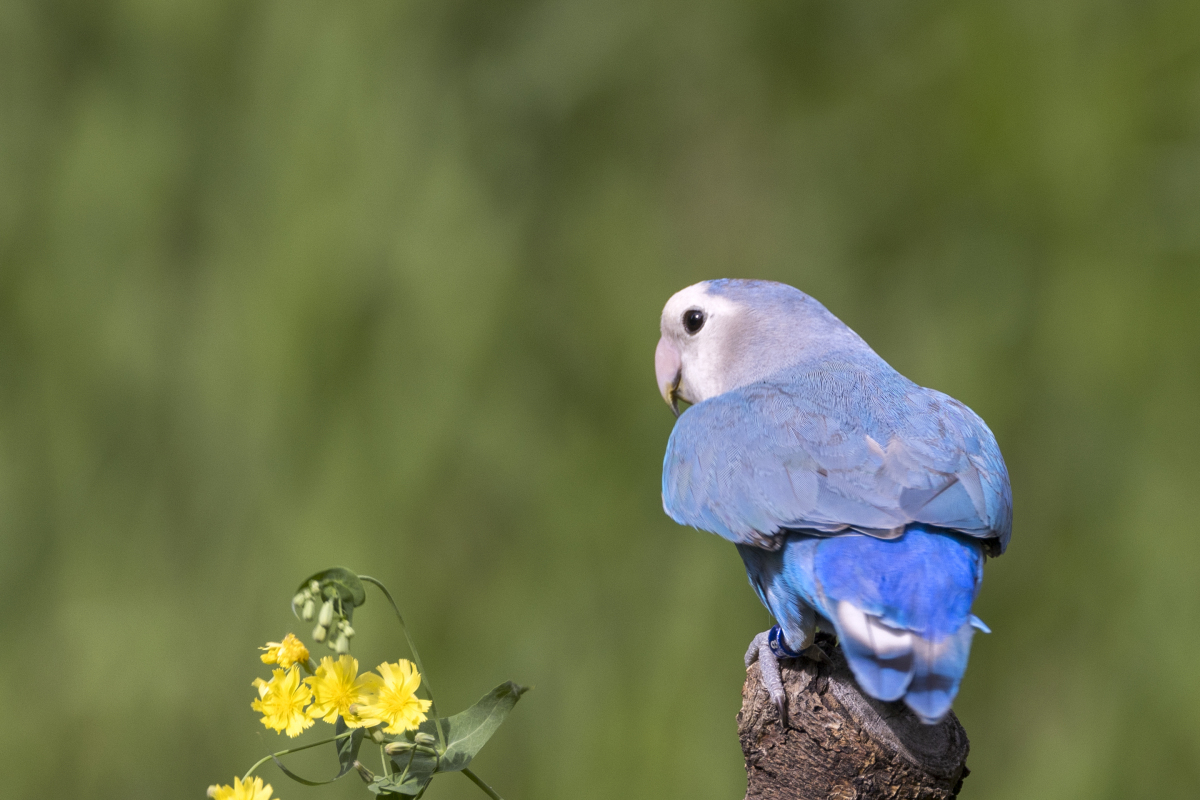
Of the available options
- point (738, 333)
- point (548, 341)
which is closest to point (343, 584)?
point (738, 333)

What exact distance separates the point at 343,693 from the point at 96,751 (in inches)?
63.2

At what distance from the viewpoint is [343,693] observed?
0.64 m

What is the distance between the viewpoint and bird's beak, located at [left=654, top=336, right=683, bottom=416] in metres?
1.23

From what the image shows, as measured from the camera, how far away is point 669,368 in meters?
1.24

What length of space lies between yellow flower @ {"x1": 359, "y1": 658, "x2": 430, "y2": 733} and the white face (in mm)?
588

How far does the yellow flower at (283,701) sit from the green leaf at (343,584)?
0.06 meters

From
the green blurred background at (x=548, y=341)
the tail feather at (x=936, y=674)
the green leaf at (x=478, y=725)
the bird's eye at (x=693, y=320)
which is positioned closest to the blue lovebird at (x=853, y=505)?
the tail feather at (x=936, y=674)

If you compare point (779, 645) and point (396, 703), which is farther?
point (779, 645)

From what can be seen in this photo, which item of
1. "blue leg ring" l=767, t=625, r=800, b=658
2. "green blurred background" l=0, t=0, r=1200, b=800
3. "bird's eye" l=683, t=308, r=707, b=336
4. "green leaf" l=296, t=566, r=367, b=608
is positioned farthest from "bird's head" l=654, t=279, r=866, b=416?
"green blurred background" l=0, t=0, r=1200, b=800

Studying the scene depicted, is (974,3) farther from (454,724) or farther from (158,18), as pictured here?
(454,724)

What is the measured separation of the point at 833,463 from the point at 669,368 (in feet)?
1.41

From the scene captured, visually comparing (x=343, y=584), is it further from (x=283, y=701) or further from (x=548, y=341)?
(x=548, y=341)

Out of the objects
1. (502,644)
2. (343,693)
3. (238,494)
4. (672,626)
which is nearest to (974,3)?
(672,626)

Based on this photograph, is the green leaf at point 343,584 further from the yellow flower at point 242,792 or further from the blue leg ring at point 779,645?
the blue leg ring at point 779,645
